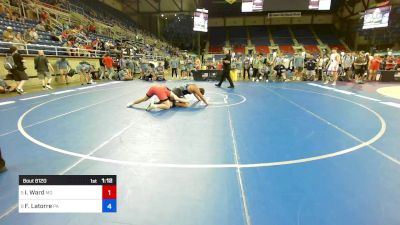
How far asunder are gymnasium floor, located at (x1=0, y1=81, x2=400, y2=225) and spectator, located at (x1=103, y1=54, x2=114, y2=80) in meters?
9.45

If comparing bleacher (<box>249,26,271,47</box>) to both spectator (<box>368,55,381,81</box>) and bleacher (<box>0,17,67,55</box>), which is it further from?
bleacher (<box>0,17,67,55</box>)

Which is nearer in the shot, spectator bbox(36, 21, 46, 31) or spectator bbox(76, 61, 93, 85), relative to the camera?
spectator bbox(76, 61, 93, 85)

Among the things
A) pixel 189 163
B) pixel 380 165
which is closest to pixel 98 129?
pixel 189 163

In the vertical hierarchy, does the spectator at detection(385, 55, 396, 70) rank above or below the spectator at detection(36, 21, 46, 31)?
below

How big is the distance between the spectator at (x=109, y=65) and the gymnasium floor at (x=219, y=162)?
9449 millimetres

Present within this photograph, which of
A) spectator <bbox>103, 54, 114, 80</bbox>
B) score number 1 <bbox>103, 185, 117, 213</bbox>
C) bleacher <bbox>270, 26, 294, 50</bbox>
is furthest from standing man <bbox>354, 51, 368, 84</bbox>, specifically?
bleacher <bbox>270, 26, 294, 50</bbox>

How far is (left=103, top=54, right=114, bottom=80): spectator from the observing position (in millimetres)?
14711

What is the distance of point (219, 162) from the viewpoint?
3137mm

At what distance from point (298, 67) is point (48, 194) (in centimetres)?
1600

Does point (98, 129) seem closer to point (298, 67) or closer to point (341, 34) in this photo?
point (298, 67)

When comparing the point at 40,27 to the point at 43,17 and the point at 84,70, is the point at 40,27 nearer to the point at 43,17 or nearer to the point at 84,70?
the point at 43,17

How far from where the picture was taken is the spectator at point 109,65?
1471 centimetres

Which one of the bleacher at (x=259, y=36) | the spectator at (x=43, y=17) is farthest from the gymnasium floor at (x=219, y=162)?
the bleacher at (x=259, y=36)

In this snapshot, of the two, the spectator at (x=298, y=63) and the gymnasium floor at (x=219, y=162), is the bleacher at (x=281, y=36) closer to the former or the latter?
the spectator at (x=298, y=63)
